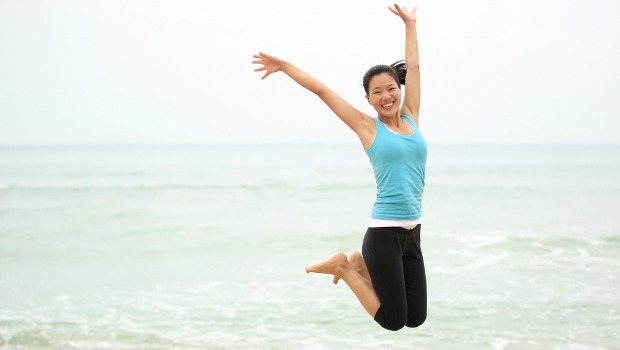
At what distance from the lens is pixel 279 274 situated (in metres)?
12.7

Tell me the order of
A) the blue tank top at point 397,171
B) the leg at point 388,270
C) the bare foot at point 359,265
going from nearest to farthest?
1. the blue tank top at point 397,171
2. the leg at point 388,270
3. the bare foot at point 359,265

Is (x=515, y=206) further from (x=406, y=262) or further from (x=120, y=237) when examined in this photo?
(x=406, y=262)

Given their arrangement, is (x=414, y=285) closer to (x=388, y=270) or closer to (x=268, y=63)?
(x=388, y=270)

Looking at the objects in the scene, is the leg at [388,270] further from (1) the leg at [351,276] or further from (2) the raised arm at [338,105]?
(2) the raised arm at [338,105]

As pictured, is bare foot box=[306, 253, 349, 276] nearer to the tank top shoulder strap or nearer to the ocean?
the tank top shoulder strap

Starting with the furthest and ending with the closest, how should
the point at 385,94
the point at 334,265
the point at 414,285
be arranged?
the point at 334,265, the point at 414,285, the point at 385,94

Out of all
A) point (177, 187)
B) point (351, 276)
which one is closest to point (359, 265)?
point (351, 276)

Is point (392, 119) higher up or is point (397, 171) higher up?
point (392, 119)

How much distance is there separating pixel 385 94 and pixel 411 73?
1.41ft

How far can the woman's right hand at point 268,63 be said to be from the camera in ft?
14.1

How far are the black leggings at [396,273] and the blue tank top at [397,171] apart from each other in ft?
0.41

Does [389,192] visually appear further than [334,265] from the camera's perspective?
No

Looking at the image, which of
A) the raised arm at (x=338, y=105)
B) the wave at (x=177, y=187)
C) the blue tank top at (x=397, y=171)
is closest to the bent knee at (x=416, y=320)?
the blue tank top at (x=397, y=171)

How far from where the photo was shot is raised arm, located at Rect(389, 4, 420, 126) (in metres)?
4.64
